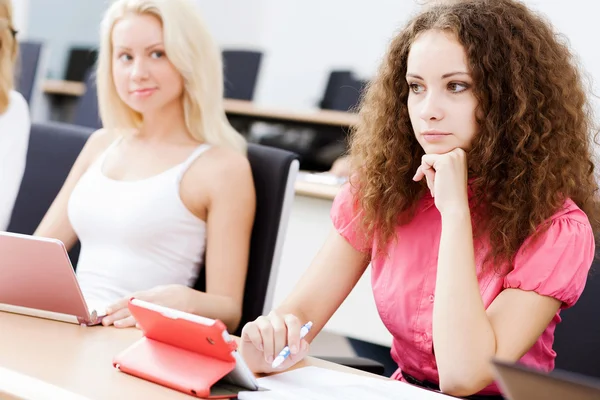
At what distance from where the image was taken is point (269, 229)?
1.60 meters

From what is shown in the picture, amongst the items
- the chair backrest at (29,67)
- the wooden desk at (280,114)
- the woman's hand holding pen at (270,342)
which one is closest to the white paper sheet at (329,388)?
the woman's hand holding pen at (270,342)

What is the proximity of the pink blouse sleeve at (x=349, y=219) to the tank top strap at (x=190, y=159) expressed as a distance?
376 mm

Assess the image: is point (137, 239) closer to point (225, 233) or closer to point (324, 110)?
point (225, 233)

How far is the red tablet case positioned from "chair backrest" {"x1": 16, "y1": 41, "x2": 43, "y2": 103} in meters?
2.26

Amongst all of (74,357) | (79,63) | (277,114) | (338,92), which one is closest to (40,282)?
(74,357)

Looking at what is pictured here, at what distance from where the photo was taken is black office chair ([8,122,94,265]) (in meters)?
1.91

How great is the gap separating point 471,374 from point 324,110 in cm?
381

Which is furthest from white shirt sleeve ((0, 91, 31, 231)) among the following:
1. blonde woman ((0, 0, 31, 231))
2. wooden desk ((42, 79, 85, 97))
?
wooden desk ((42, 79, 85, 97))

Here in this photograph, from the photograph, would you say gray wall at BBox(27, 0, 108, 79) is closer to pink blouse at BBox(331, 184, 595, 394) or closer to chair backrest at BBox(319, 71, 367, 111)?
chair backrest at BBox(319, 71, 367, 111)

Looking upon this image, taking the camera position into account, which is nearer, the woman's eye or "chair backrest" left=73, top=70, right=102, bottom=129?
the woman's eye

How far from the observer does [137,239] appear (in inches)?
66.5

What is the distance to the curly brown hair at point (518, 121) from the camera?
4.09 feet

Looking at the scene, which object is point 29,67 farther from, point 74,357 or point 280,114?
point 74,357

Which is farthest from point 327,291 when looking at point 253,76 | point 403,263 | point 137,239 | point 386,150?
point 253,76
